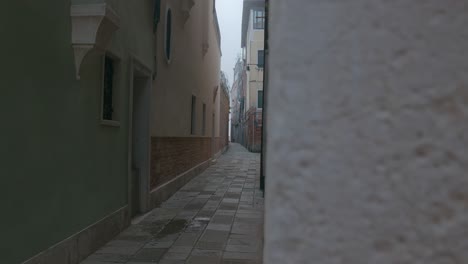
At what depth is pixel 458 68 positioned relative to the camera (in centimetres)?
65

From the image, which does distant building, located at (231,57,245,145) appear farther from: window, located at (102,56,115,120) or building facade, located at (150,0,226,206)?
A: window, located at (102,56,115,120)

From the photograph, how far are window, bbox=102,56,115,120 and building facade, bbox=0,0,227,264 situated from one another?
12 millimetres

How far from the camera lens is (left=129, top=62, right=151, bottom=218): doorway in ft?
23.9

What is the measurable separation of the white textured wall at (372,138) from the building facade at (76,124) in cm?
299

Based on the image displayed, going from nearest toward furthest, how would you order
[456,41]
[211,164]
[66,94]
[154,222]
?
[456,41] < [66,94] < [154,222] < [211,164]

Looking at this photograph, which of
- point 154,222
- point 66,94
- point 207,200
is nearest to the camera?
point 66,94

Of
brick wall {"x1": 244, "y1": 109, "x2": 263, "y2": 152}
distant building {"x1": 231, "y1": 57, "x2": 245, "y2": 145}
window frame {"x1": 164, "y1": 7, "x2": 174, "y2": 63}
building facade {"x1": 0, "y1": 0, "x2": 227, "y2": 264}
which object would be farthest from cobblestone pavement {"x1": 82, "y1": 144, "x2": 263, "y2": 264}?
distant building {"x1": 231, "y1": 57, "x2": 245, "y2": 145}

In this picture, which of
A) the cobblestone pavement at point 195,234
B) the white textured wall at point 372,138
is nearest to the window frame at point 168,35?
the cobblestone pavement at point 195,234

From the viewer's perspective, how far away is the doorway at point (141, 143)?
7.28m

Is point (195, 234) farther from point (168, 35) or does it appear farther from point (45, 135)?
point (168, 35)

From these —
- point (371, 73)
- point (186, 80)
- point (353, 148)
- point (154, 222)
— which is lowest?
point (154, 222)

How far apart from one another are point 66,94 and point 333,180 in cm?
388

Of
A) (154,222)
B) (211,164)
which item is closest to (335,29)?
(154,222)

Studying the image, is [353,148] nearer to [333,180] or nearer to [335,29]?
[333,180]
